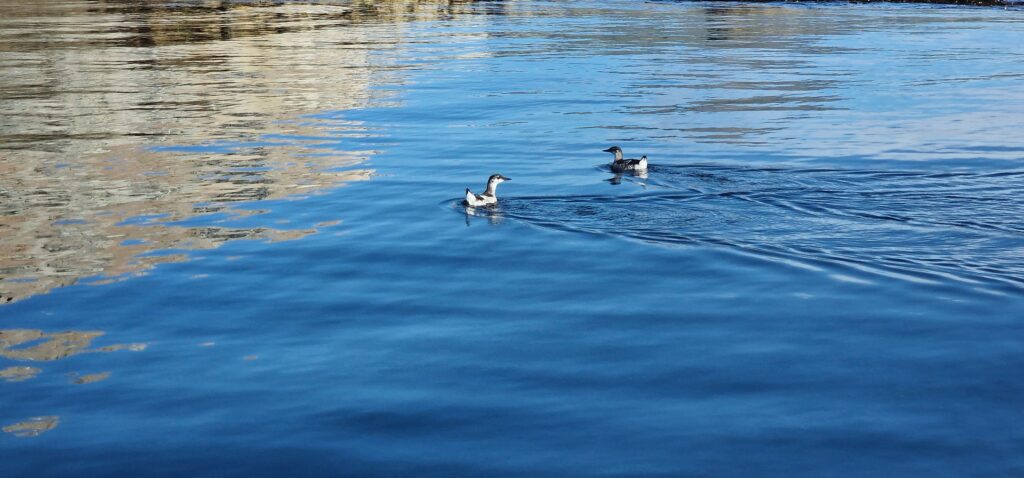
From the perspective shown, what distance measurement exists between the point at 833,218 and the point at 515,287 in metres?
4.97

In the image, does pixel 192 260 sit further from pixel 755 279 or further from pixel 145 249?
pixel 755 279

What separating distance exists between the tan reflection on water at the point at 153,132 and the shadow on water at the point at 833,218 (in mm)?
4786

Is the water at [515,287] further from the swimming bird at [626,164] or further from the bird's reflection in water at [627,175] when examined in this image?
the swimming bird at [626,164]

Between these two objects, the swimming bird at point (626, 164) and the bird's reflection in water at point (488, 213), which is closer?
the bird's reflection in water at point (488, 213)

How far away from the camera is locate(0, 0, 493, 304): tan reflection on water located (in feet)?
55.8

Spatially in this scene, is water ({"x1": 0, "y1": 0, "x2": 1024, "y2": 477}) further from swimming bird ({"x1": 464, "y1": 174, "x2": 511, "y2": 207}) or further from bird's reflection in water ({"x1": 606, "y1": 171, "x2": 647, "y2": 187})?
swimming bird ({"x1": 464, "y1": 174, "x2": 511, "y2": 207})

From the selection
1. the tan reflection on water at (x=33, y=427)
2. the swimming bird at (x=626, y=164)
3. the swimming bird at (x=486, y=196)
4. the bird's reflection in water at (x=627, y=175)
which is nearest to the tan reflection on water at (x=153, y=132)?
the swimming bird at (x=486, y=196)

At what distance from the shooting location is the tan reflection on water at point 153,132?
1700 centimetres

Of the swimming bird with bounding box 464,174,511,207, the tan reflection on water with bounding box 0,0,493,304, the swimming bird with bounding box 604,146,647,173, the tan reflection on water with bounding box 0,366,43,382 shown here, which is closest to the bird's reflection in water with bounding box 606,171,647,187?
the swimming bird with bounding box 604,146,647,173

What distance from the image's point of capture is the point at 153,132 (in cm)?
2741

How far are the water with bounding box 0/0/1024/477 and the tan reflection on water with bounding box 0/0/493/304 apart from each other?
5.0 inches

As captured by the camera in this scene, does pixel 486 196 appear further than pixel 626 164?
No

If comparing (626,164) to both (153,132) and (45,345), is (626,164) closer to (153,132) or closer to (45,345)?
(45,345)

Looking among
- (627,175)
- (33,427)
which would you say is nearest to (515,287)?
(33,427)
